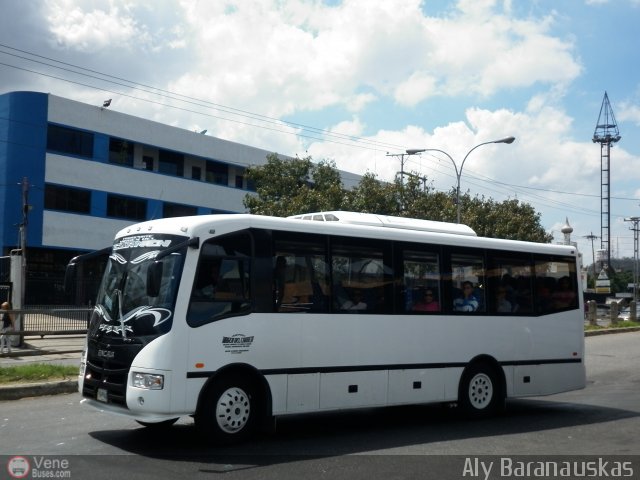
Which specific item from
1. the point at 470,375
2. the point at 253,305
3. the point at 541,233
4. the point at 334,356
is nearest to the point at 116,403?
the point at 253,305

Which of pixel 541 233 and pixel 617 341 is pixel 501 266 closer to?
pixel 617 341

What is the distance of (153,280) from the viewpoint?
8500 millimetres

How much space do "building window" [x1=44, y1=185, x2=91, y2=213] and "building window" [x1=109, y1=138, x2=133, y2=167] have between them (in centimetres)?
297

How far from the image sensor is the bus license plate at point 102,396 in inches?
349

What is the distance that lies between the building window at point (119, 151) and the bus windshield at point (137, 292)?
3607 centimetres

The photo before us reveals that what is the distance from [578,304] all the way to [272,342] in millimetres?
6744

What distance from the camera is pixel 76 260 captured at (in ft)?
33.7

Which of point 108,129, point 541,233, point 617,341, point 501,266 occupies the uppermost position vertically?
point 108,129

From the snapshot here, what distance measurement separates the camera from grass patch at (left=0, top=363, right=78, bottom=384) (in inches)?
539

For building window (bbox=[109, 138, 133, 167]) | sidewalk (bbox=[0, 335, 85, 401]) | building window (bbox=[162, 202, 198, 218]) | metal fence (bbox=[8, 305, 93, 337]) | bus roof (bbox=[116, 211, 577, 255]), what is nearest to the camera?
bus roof (bbox=[116, 211, 577, 255])

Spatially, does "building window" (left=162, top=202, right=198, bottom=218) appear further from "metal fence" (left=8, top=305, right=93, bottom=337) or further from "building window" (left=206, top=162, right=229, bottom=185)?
"metal fence" (left=8, top=305, right=93, bottom=337)

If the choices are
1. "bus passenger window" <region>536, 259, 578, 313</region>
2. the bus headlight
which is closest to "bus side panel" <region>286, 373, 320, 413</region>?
the bus headlight

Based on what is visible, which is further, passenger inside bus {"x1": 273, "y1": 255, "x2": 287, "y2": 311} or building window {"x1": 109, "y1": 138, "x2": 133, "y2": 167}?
building window {"x1": 109, "y1": 138, "x2": 133, "y2": 167}

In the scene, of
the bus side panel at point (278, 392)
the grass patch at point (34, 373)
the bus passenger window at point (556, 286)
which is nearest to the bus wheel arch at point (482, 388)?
the bus passenger window at point (556, 286)
